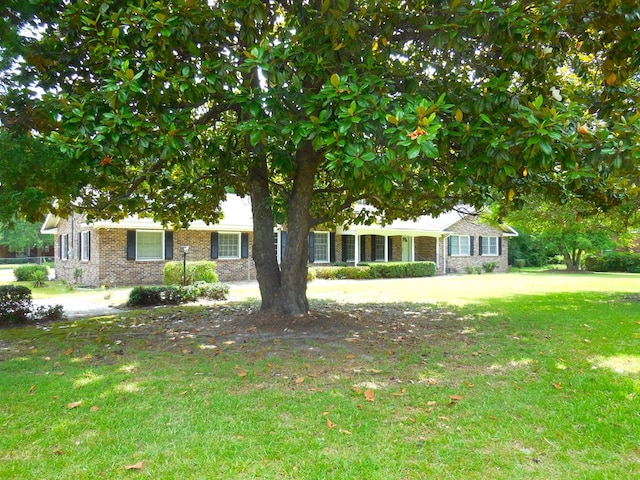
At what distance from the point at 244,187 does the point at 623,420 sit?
8236 millimetres

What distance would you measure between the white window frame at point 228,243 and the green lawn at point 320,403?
11.2 meters

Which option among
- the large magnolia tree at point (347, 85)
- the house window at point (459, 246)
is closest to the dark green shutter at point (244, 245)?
the large magnolia tree at point (347, 85)

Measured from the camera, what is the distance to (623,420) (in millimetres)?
3820

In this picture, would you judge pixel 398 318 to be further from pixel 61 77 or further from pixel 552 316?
pixel 61 77

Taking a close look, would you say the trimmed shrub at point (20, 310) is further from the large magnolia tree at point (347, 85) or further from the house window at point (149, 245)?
the house window at point (149, 245)

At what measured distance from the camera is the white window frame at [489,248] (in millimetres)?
28609

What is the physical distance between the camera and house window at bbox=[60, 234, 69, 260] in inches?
856

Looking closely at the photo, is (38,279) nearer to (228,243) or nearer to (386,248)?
(228,243)

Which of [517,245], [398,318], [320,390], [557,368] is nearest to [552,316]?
[398,318]

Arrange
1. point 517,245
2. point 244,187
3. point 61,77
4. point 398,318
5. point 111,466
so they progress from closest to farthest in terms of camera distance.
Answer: point 111,466 → point 61,77 → point 398,318 → point 244,187 → point 517,245

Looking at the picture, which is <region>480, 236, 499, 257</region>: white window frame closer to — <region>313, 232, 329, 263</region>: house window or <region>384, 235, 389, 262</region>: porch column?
<region>384, 235, 389, 262</region>: porch column

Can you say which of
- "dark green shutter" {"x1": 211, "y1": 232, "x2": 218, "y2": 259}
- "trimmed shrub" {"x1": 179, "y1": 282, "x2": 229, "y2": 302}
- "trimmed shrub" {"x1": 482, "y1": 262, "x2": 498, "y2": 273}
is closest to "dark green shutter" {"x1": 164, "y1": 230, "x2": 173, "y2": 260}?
"dark green shutter" {"x1": 211, "y1": 232, "x2": 218, "y2": 259}

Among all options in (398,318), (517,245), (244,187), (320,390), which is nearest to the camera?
(320,390)

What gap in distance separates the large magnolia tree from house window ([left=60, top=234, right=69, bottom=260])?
17853 millimetres
